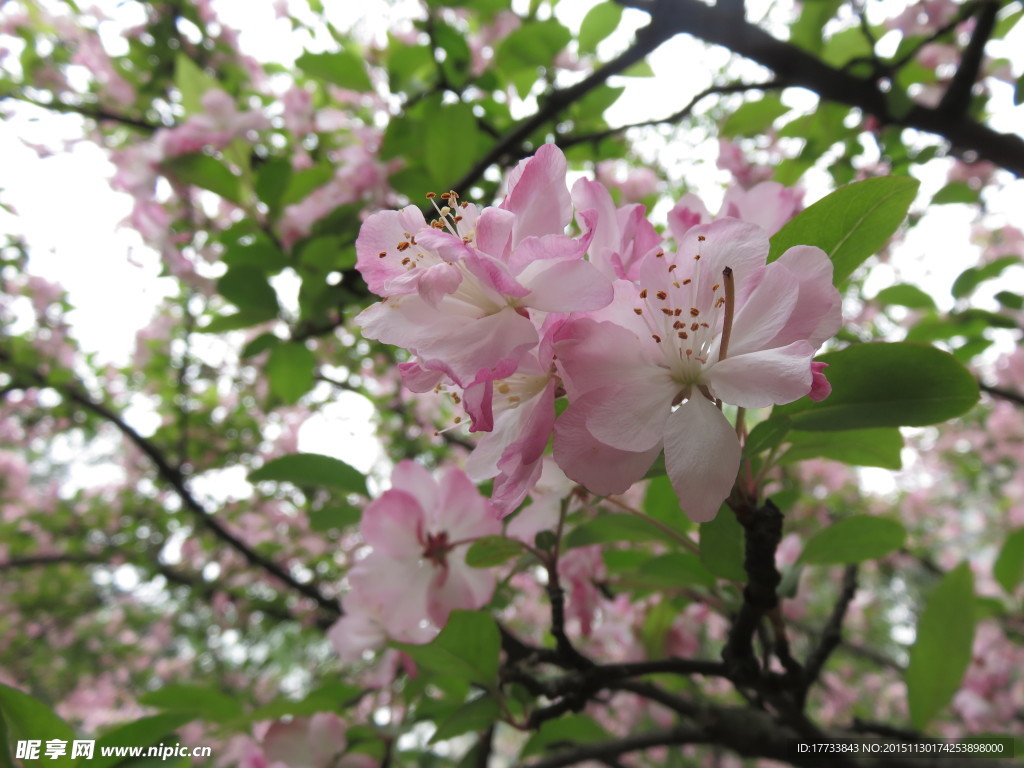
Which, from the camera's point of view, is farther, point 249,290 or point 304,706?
point 249,290

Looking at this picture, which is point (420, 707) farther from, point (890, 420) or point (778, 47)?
point (778, 47)

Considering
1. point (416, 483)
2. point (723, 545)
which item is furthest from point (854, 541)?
point (416, 483)

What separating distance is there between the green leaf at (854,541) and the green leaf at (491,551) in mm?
358

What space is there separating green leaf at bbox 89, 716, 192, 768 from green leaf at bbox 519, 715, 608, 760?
62cm

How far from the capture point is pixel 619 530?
73 cm

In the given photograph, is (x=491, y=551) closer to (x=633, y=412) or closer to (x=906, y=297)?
(x=633, y=412)

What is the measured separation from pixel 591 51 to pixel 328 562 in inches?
82.9

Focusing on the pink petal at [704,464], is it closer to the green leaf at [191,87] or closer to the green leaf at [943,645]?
the green leaf at [943,645]

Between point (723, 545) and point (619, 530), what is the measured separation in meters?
0.15

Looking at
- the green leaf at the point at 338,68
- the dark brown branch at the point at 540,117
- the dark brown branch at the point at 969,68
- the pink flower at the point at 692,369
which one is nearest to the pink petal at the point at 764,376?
the pink flower at the point at 692,369

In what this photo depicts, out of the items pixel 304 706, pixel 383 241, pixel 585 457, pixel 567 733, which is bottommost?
pixel 567 733

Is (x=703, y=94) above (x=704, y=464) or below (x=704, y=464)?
above

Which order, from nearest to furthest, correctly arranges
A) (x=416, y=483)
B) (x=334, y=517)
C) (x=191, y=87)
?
(x=416, y=483) < (x=334, y=517) < (x=191, y=87)

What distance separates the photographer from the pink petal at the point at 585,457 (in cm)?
45
